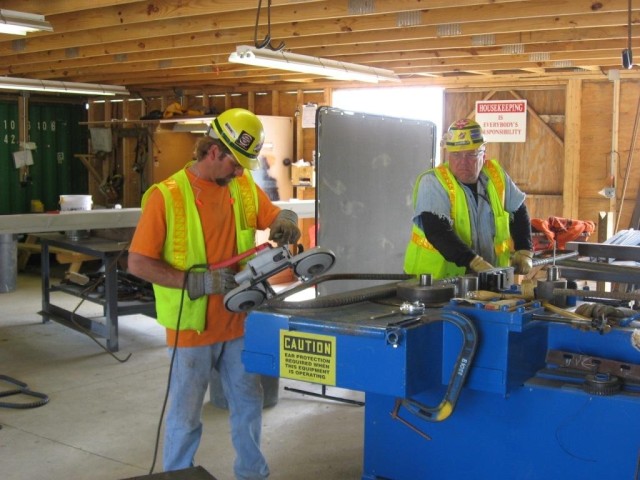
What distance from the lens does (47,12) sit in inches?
227

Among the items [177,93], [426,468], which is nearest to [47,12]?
[426,468]

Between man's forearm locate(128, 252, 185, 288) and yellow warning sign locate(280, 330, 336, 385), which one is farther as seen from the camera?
man's forearm locate(128, 252, 185, 288)

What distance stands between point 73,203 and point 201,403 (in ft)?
15.8

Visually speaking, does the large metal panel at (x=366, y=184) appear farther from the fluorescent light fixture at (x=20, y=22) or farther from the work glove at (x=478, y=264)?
the fluorescent light fixture at (x=20, y=22)

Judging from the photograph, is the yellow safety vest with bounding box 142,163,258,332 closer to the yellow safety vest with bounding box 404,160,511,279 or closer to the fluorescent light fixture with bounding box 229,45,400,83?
the yellow safety vest with bounding box 404,160,511,279

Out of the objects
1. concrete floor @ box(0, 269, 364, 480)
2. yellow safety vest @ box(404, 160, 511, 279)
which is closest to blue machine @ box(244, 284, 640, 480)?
yellow safety vest @ box(404, 160, 511, 279)

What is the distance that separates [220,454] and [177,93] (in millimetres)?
8039

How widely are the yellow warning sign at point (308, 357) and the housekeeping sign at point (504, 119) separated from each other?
671 centimetres

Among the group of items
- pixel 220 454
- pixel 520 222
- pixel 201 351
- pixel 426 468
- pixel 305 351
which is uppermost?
pixel 520 222

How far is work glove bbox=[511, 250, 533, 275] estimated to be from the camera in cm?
399

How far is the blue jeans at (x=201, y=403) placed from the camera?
312 cm

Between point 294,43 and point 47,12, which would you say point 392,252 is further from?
point 47,12

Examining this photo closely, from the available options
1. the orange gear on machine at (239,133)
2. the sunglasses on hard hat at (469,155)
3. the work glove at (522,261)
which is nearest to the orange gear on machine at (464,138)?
the sunglasses on hard hat at (469,155)

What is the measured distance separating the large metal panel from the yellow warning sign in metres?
2.45
